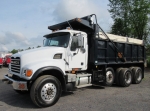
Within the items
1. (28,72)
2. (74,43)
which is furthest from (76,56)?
(28,72)

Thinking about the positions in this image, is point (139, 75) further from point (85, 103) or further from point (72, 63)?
point (85, 103)

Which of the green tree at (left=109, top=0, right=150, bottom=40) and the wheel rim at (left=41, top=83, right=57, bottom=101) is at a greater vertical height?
the green tree at (left=109, top=0, right=150, bottom=40)

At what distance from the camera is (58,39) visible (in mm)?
7219

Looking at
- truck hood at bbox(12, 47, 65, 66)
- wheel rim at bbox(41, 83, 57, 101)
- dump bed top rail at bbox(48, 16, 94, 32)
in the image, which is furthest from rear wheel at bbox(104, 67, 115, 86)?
wheel rim at bbox(41, 83, 57, 101)

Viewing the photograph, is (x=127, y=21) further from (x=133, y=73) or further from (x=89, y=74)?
(x=89, y=74)

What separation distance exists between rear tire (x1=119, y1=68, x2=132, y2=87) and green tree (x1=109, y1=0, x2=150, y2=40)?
612 inches

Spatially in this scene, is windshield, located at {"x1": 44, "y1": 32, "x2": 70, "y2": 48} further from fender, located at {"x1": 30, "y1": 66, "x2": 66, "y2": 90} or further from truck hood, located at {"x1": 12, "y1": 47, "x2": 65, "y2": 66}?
fender, located at {"x1": 30, "y1": 66, "x2": 66, "y2": 90}

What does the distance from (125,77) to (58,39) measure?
449 cm

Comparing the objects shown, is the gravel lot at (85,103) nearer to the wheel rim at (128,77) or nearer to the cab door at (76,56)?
the cab door at (76,56)

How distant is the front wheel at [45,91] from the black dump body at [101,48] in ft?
8.47

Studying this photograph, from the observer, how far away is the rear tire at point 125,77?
929 cm

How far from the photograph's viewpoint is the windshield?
693 cm

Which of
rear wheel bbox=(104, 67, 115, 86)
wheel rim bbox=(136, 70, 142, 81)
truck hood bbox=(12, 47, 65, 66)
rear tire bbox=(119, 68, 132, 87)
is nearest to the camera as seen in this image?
truck hood bbox=(12, 47, 65, 66)

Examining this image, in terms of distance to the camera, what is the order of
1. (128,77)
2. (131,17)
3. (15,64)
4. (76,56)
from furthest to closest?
(131,17), (128,77), (76,56), (15,64)
